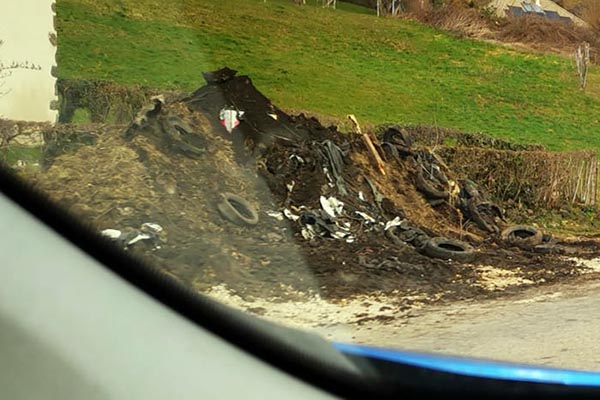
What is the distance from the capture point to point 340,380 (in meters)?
2.29

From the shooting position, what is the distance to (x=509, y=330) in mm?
5398

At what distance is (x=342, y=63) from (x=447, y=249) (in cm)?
998

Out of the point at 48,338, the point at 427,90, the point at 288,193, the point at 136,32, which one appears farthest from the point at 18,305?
the point at 427,90

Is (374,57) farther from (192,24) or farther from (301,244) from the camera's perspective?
(301,244)

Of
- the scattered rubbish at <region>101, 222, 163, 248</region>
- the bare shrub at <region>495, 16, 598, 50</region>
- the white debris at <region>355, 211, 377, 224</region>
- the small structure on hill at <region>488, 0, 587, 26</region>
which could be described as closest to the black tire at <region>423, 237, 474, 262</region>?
the white debris at <region>355, 211, 377, 224</region>

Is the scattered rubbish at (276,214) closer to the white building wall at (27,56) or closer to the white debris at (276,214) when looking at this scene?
the white debris at (276,214)

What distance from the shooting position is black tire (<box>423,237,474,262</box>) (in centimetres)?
822

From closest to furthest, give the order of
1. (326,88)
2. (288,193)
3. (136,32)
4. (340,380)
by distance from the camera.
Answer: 1. (340,380)
2. (288,193)
3. (136,32)
4. (326,88)

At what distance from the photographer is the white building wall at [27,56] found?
19.5 feet

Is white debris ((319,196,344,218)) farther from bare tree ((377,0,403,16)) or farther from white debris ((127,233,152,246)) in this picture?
bare tree ((377,0,403,16))

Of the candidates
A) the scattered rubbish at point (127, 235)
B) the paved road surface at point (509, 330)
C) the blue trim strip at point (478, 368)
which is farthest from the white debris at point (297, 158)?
the blue trim strip at point (478, 368)

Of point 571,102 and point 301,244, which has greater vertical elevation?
point 571,102

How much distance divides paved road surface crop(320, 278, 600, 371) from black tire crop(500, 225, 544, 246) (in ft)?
7.46

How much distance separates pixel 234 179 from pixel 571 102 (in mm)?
12011
